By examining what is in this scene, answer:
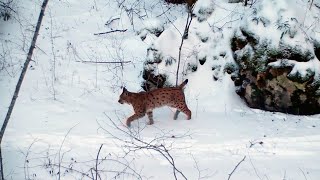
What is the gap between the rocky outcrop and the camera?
8578mm

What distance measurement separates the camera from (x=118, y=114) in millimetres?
8664

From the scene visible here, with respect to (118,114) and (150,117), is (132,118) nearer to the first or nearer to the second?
(150,117)

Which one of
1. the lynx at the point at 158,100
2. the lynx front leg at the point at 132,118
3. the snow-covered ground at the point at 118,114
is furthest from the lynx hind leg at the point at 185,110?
the lynx front leg at the point at 132,118

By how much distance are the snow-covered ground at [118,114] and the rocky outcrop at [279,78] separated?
10.8 inches

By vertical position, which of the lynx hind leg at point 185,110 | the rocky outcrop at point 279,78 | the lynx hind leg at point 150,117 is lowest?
the lynx hind leg at point 150,117

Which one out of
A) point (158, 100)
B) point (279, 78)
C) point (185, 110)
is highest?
point (279, 78)

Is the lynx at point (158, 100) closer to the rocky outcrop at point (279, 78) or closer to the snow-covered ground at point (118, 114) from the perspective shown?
the snow-covered ground at point (118, 114)

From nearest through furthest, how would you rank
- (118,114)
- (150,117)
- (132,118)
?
(132,118) → (150,117) → (118,114)

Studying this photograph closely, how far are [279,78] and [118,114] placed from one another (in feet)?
11.1

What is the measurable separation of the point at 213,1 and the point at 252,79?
2.57 meters

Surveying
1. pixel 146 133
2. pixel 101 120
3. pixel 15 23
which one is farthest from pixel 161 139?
pixel 15 23

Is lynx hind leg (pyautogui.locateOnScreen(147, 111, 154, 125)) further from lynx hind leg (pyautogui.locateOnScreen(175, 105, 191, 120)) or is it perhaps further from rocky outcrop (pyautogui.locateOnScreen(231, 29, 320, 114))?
rocky outcrop (pyautogui.locateOnScreen(231, 29, 320, 114))

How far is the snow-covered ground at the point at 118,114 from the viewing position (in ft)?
20.5

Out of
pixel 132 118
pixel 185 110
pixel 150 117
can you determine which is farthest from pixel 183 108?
pixel 132 118
